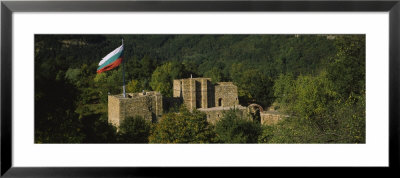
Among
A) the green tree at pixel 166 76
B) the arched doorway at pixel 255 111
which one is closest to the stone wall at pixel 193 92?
the green tree at pixel 166 76

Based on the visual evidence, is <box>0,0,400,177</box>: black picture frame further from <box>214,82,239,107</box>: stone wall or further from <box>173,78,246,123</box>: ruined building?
<box>214,82,239,107</box>: stone wall

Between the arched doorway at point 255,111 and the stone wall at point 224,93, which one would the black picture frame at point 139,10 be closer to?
the arched doorway at point 255,111

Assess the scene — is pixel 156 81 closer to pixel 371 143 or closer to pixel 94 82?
pixel 94 82

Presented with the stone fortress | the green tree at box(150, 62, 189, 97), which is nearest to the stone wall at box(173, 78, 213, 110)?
the stone fortress

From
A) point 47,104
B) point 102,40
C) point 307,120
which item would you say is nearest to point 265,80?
point 307,120

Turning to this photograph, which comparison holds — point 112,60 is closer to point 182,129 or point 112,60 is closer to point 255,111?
point 182,129

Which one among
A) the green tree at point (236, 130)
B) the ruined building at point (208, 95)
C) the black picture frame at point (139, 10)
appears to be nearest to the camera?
the black picture frame at point (139, 10)

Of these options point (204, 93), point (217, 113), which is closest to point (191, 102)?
point (204, 93)
